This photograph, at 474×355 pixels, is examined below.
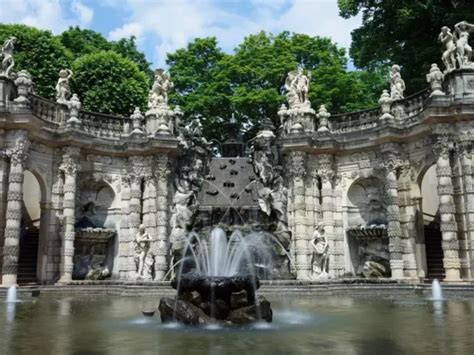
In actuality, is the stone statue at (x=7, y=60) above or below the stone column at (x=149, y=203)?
above

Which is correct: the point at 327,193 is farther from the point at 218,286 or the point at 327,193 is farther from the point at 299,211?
the point at 218,286

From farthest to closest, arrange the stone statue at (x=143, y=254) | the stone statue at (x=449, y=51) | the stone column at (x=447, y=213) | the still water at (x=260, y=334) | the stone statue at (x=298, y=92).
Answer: the stone statue at (x=298, y=92) < the stone statue at (x=143, y=254) < the stone statue at (x=449, y=51) < the stone column at (x=447, y=213) < the still water at (x=260, y=334)

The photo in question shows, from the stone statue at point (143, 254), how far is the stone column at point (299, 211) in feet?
21.4

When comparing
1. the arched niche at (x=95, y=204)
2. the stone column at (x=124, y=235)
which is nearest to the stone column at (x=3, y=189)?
the arched niche at (x=95, y=204)

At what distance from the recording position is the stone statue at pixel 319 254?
22094 mm

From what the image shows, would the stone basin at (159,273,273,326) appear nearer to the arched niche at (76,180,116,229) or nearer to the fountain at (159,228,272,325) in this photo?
the fountain at (159,228,272,325)

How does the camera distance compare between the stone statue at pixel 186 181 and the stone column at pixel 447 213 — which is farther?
the stone statue at pixel 186 181

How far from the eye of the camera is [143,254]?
72.6 feet

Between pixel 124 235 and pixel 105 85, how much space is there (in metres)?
13.0

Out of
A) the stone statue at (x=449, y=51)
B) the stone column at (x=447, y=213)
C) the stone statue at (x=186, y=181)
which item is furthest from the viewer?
the stone statue at (x=186, y=181)

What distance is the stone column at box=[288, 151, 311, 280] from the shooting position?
879 inches

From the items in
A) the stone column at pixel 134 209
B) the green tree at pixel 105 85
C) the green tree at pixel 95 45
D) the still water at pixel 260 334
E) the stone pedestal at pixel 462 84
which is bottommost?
the still water at pixel 260 334

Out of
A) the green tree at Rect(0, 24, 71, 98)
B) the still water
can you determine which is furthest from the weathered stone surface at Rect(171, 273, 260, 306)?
the green tree at Rect(0, 24, 71, 98)

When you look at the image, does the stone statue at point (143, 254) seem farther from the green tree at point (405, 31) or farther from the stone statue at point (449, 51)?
the green tree at point (405, 31)
